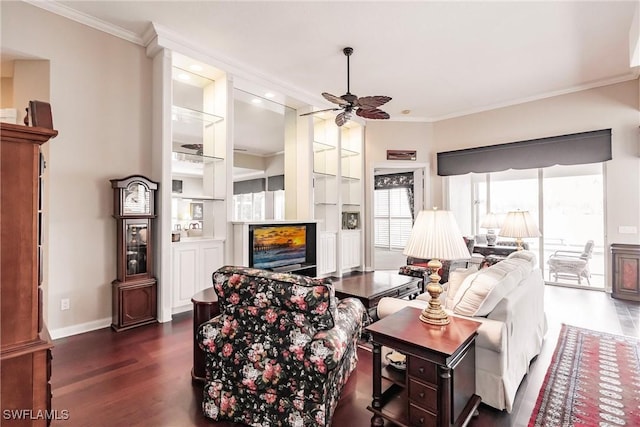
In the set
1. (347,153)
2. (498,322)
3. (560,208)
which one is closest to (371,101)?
(498,322)

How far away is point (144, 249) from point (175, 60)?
2.41m

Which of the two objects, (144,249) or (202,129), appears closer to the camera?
(144,249)

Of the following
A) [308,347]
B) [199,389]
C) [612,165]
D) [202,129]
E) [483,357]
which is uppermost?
[202,129]

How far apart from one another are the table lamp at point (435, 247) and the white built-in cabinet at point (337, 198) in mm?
3802

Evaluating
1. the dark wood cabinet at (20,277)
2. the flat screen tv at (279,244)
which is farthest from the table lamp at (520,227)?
the dark wood cabinet at (20,277)

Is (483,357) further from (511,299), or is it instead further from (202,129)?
(202,129)

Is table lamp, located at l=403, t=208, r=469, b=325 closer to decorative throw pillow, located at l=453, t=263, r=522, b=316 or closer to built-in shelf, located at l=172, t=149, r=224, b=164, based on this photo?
decorative throw pillow, located at l=453, t=263, r=522, b=316

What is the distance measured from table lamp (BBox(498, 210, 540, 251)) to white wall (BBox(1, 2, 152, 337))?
15.1ft

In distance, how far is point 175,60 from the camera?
3.97 metres

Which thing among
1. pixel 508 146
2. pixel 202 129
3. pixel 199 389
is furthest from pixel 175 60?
pixel 508 146

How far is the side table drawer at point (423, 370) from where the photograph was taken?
66.6 inches

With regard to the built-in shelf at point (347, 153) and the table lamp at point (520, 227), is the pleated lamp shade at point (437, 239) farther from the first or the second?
the built-in shelf at point (347, 153)

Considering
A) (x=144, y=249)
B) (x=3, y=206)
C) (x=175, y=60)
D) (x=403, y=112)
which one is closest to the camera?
(x=3, y=206)

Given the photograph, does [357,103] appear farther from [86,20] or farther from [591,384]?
[591,384]
